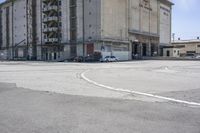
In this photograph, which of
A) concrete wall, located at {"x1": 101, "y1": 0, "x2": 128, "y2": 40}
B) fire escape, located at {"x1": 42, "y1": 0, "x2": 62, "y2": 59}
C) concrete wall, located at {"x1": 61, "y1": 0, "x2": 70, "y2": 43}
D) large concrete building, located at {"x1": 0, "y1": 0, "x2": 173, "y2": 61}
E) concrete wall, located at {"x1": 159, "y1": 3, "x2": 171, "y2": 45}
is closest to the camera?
concrete wall, located at {"x1": 101, "y1": 0, "x2": 128, "y2": 40}

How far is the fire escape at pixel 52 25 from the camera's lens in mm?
81375

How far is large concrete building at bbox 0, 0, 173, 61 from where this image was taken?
239 feet

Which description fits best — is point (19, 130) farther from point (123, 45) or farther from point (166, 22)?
point (166, 22)

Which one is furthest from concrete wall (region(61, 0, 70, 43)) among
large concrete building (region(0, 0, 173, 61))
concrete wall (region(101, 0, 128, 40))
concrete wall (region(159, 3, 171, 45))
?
concrete wall (region(159, 3, 171, 45))

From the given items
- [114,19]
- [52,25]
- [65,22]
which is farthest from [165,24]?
[52,25]

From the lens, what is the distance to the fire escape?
267 feet

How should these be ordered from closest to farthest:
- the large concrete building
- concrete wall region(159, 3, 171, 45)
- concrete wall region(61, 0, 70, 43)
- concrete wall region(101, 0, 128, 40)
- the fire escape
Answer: concrete wall region(101, 0, 128, 40), the large concrete building, concrete wall region(61, 0, 70, 43), the fire escape, concrete wall region(159, 3, 171, 45)

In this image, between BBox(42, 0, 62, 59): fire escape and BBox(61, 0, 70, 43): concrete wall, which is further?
BBox(42, 0, 62, 59): fire escape

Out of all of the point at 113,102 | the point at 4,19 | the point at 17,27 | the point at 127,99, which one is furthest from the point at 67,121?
the point at 4,19

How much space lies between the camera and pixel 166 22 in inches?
4082

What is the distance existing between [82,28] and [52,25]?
12851 millimetres

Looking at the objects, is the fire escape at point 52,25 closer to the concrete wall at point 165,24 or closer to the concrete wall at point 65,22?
the concrete wall at point 65,22

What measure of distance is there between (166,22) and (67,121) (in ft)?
331

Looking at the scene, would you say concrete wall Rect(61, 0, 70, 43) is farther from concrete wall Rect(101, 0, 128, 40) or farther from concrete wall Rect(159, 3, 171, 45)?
concrete wall Rect(159, 3, 171, 45)
